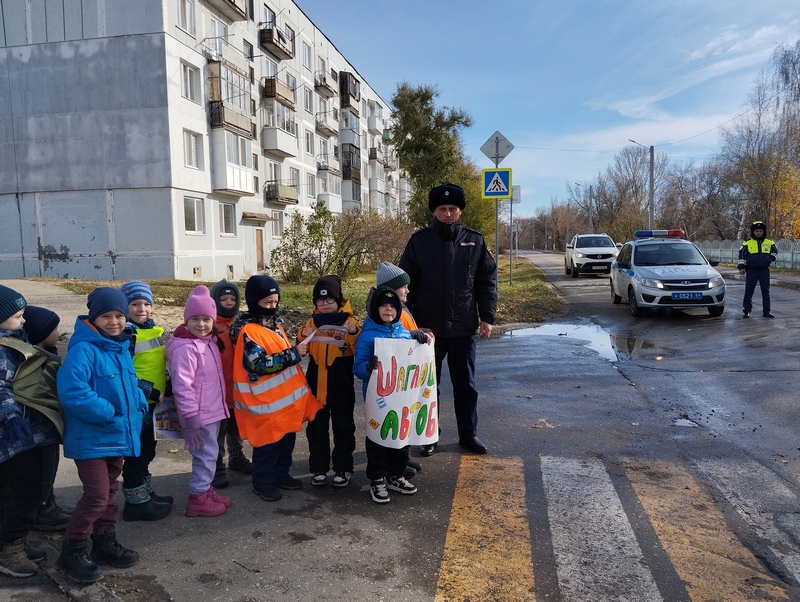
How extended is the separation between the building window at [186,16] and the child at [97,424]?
24.1 metres

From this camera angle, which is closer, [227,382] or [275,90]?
[227,382]

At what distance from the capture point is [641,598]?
8.58 ft

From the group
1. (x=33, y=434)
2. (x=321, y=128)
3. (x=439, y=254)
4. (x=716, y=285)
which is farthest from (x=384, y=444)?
(x=321, y=128)

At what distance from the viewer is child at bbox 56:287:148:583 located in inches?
113

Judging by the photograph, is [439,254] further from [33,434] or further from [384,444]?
[33,434]

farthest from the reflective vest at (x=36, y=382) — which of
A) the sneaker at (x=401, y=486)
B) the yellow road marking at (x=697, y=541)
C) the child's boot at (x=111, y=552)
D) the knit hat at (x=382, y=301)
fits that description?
the yellow road marking at (x=697, y=541)

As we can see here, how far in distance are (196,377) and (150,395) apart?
0.93 feet

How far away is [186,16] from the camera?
2392 cm

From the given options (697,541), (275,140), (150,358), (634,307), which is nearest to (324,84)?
(275,140)

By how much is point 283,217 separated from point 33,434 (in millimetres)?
33145

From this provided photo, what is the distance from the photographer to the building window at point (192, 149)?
940 inches

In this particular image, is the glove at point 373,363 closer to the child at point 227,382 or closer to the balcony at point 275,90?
the child at point 227,382

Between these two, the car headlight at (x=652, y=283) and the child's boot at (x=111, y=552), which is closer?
the child's boot at (x=111, y=552)

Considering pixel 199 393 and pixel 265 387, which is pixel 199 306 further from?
pixel 265 387
